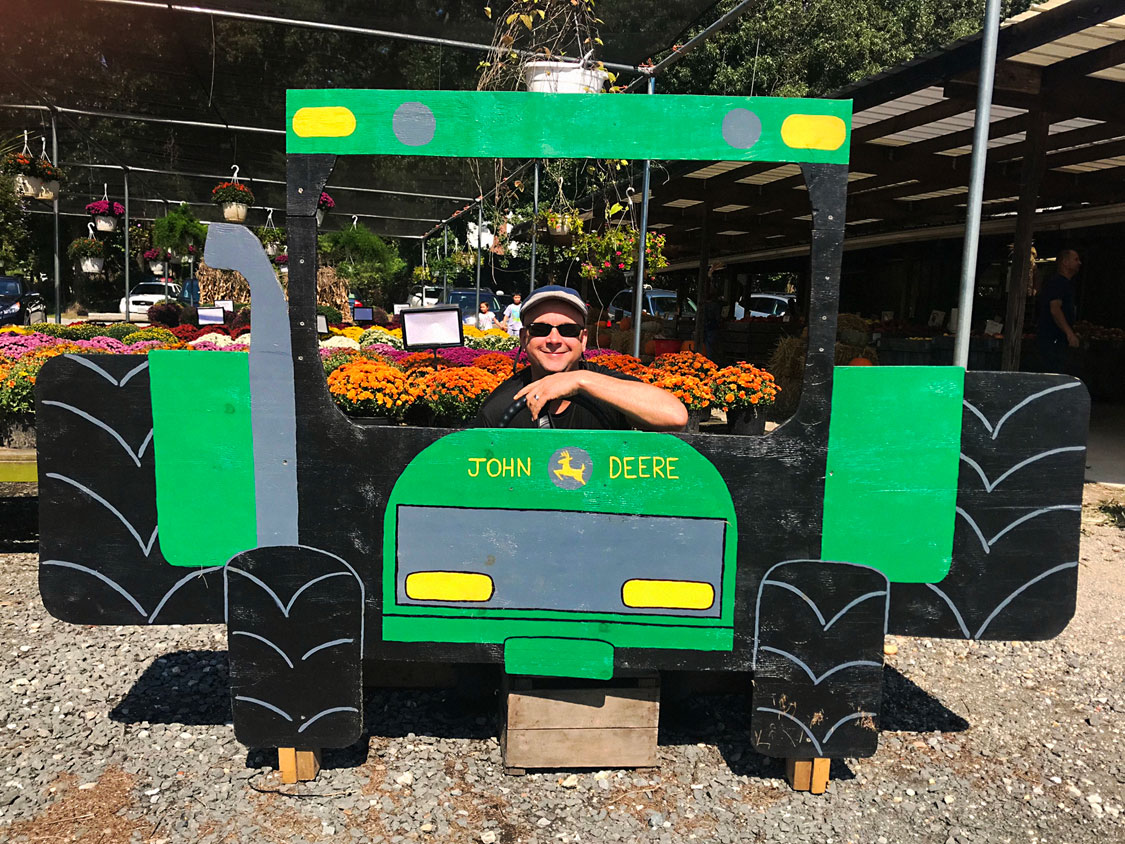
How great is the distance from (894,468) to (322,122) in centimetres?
193

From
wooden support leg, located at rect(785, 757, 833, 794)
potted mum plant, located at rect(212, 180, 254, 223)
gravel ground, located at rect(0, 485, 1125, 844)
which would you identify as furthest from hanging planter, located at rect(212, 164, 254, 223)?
wooden support leg, located at rect(785, 757, 833, 794)

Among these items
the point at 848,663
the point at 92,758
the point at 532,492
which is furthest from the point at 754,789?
the point at 92,758

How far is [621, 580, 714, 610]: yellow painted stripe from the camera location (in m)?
2.41

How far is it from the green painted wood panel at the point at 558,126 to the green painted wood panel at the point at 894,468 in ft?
2.21

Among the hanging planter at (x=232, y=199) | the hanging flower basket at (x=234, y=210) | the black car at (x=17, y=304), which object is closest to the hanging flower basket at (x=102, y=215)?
the hanging planter at (x=232, y=199)

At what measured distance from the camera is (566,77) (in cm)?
485

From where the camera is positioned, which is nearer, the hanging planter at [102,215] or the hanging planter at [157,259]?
the hanging planter at [102,215]

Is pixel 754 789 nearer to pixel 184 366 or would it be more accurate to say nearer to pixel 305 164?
pixel 184 366

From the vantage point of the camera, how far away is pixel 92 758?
266cm

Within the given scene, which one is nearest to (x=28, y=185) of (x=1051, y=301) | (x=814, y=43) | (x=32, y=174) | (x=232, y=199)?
(x=32, y=174)

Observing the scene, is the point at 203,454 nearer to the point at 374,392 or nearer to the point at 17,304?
the point at 374,392

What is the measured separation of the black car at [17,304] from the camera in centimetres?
1616

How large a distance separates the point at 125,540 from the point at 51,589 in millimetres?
270

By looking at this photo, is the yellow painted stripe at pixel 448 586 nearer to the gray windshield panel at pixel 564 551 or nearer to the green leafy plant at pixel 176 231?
the gray windshield panel at pixel 564 551
